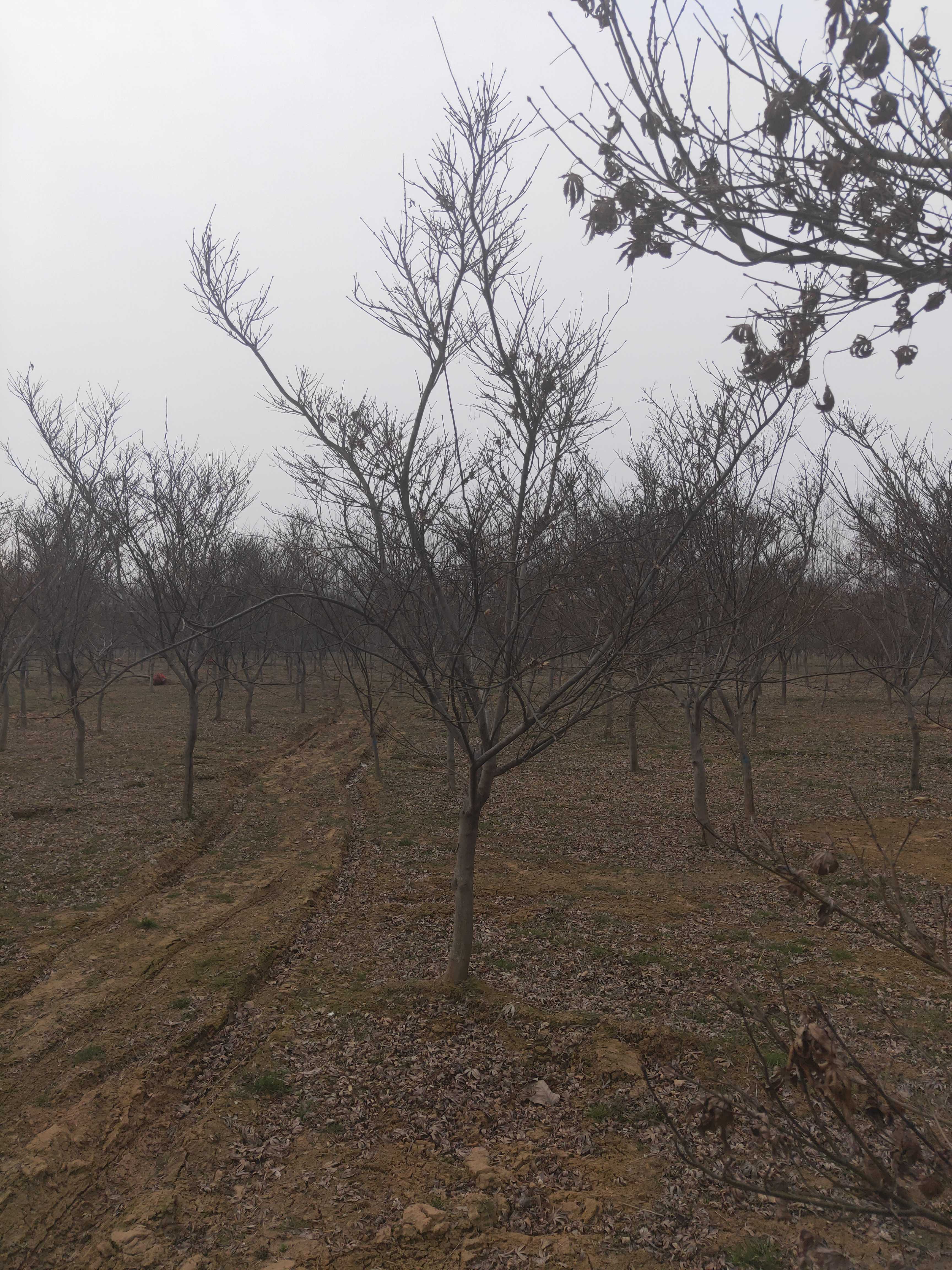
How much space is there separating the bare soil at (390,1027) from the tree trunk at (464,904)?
0.23 meters

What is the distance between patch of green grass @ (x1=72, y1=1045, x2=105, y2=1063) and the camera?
210 inches

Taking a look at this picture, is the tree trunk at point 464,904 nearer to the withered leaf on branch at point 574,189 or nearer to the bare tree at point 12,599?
the withered leaf on branch at point 574,189

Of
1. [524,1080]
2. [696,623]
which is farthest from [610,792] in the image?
[524,1080]

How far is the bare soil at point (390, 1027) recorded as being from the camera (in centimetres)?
388

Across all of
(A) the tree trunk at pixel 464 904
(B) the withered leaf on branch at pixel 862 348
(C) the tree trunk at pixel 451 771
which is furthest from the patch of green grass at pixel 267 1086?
(C) the tree trunk at pixel 451 771

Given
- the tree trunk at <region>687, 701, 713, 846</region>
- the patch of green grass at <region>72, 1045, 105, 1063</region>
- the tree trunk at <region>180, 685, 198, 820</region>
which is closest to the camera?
the patch of green grass at <region>72, 1045, 105, 1063</region>

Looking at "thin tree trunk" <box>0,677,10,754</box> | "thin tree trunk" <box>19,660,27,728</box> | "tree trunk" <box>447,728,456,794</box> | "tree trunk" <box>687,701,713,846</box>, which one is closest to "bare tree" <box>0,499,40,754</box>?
"thin tree trunk" <box>0,677,10,754</box>

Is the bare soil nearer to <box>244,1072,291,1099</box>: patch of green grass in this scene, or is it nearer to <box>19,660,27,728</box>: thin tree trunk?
<box>244,1072,291,1099</box>: patch of green grass

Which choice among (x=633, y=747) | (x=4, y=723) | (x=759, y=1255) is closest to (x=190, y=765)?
(x=4, y=723)

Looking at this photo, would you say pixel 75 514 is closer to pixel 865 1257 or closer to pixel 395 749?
pixel 395 749

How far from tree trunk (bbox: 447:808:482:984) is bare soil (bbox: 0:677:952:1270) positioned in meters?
0.23

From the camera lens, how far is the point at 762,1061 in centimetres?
209

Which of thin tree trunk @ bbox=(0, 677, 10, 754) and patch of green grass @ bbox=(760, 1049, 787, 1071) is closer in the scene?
patch of green grass @ bbox=(760, 1049, 787, 1071)

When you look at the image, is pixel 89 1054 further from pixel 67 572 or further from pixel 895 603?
pixel 895 603
